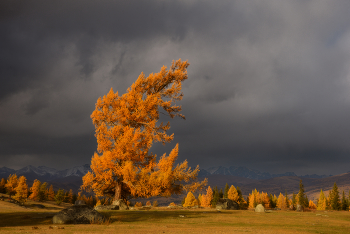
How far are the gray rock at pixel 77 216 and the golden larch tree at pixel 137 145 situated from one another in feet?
22.5

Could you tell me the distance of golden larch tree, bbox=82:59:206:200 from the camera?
70.9ft

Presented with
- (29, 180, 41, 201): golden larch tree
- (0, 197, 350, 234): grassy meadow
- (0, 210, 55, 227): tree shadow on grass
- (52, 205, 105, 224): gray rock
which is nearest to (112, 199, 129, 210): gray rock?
(0, 197, 350, 234): grassy meadow

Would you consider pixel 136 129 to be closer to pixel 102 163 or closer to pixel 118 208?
pixel 102 163

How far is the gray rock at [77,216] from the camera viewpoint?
1357 cm

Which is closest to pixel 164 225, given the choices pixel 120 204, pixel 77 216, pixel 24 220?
pixel 77 216

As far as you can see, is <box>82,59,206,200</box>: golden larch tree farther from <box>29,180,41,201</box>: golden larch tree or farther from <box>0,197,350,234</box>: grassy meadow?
<box>29,180,41,201</box>: golden larch tree

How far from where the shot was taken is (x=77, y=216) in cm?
1395

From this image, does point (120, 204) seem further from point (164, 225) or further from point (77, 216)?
point (164, 225)

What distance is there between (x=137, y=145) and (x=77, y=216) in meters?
10.1

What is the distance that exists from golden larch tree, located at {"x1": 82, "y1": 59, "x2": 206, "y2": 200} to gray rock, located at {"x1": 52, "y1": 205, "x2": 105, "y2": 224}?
22.5 feet

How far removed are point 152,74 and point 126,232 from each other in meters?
18.4

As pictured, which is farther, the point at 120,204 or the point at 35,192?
the point at 35,192

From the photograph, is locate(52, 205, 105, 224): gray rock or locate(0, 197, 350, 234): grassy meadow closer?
locate(0, 197, 350, 234): grassy meadow

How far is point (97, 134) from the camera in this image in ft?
80.1
